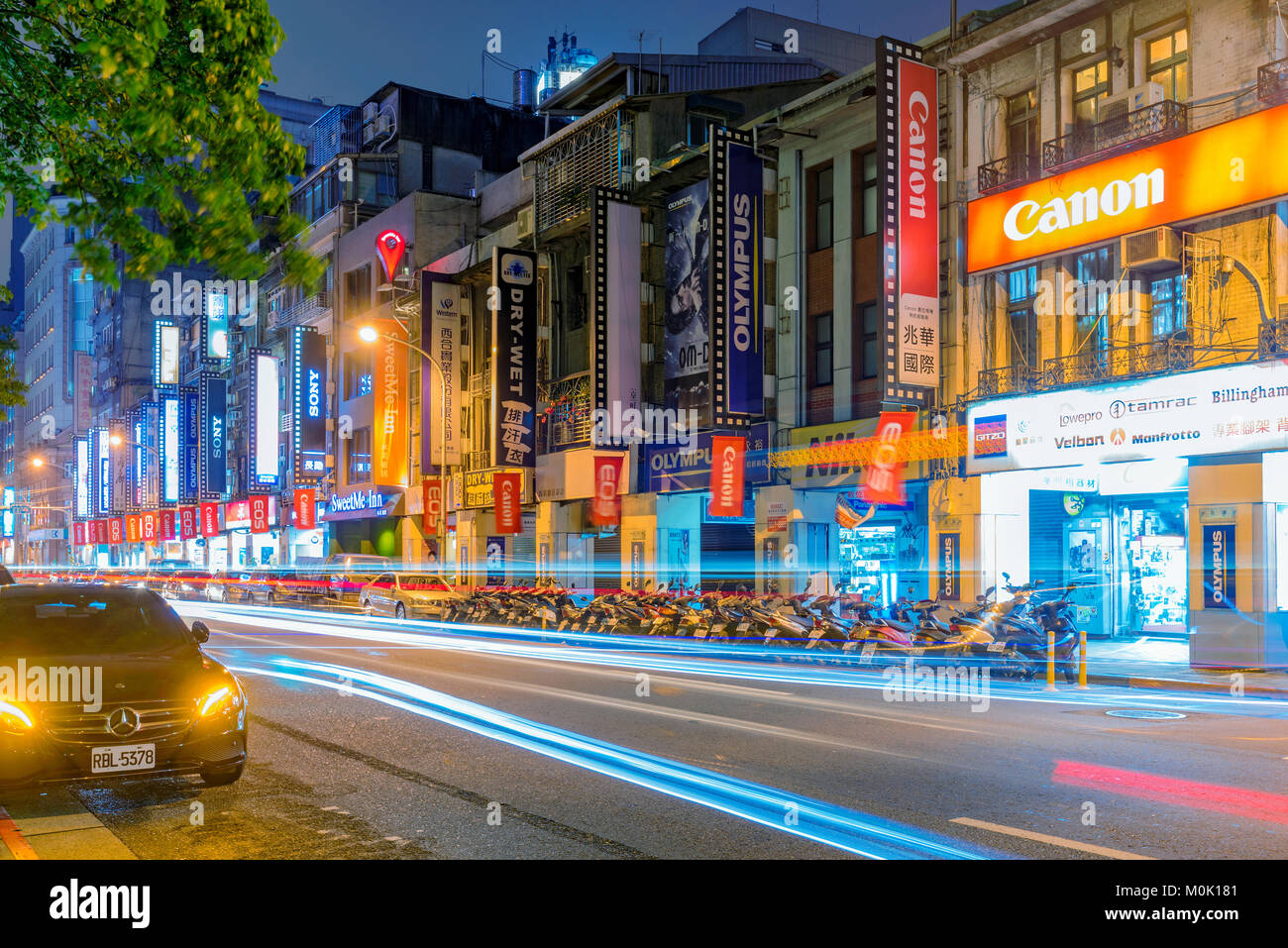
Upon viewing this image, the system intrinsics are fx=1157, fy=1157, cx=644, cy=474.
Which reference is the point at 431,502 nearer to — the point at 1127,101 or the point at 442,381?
the point at 442,381

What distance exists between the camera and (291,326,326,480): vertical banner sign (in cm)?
5528

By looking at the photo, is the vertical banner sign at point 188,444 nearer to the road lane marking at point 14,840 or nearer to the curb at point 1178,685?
the curb at point 1178,685

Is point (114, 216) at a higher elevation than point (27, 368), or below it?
below

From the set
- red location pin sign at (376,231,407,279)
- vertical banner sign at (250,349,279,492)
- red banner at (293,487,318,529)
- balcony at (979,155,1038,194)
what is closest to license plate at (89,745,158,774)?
balcony at (979,155,1038,194)

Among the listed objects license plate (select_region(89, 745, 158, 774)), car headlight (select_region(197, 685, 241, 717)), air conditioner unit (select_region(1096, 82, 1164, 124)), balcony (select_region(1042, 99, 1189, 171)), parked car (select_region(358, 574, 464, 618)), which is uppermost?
air conditioner unit (select_region(1096, 82, 1164, 124))

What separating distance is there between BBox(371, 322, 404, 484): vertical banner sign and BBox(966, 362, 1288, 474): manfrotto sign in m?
28.8

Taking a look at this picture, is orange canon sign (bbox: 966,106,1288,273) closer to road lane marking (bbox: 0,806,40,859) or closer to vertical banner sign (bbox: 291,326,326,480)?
road lane marking (bbox: 0,806,40,859)

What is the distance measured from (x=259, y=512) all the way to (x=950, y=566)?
47.8 m

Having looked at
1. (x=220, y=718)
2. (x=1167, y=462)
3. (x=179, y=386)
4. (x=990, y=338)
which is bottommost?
(x=220, y=718)

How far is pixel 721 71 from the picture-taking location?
45.4 meters

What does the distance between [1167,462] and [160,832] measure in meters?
19.4
